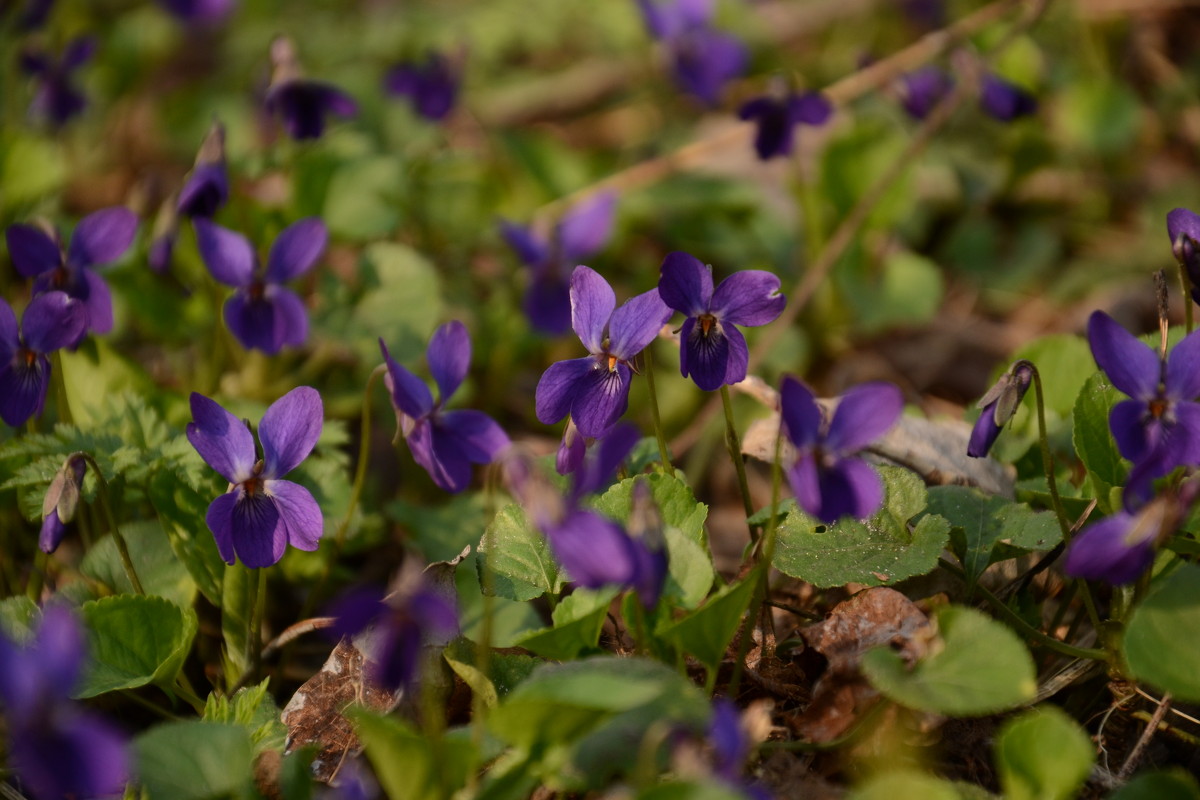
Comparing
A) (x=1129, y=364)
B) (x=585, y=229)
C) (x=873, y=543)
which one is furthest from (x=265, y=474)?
(x=585, y=229)

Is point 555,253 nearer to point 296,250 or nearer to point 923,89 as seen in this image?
point 296,250

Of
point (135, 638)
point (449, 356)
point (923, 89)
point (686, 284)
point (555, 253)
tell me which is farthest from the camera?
point (923, 89)

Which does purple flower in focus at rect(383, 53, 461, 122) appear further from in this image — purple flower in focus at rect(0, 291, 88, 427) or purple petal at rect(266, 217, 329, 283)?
purple flower in focus at rect(0, 291, 88, 427)

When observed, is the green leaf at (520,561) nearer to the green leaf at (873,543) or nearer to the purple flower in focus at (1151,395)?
the green leaf at (873,543)

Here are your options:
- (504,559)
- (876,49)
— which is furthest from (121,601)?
(876,49)

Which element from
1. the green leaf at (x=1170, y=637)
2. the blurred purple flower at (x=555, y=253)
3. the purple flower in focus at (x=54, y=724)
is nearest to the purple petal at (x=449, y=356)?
the purple flower in focus at (x=54, y=724)

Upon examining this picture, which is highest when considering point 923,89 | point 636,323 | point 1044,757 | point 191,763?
point 636,323

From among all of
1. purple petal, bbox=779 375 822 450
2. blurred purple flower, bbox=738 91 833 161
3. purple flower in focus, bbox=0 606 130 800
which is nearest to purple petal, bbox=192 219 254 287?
purple flower in focus, bbox=0 606 130 800
